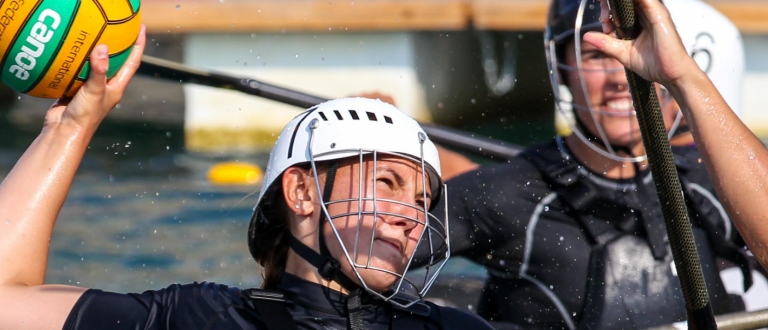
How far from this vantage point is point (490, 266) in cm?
329

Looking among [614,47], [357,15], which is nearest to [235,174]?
[357,15]

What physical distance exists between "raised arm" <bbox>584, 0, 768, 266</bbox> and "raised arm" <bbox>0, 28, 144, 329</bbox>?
97cm

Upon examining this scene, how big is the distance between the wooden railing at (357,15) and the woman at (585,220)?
5338mm

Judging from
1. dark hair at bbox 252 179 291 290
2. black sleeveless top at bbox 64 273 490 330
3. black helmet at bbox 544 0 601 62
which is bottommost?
black sleeveless top at bbox 64 273 490 330

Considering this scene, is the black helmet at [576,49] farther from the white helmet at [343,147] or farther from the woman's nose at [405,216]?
the woman's nose at [405,216]

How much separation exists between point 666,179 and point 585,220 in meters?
1.02

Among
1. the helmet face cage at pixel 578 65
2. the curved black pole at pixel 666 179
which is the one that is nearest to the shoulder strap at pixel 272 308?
the curved black pole at pixel 666 179

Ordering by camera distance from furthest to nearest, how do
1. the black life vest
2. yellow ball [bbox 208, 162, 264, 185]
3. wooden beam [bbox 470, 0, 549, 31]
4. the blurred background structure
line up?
wooden beam [bbox 470, 0, 549, 31]
the blurred background structure
yellow ball [bbox 208, 162, 264, 185]
the black life vest

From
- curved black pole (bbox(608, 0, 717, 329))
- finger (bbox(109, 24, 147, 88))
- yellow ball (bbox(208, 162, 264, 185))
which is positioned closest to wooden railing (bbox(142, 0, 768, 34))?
yellow ball (bbox(208, 162, 264, 185))

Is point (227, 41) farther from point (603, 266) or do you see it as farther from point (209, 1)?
point (603, 266)

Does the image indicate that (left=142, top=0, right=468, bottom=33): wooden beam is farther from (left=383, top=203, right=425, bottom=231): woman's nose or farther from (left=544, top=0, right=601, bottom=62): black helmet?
(left=383, top=203, right=425, bottom=231): woman's nose

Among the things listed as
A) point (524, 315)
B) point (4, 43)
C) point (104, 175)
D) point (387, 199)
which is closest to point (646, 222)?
point (524, 315)

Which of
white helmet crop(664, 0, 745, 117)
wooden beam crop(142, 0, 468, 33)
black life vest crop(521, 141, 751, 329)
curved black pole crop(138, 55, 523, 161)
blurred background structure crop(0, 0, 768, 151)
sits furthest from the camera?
blurred background structure crop(0, 0, 768, 151)

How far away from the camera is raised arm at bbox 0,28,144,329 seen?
212 cm
